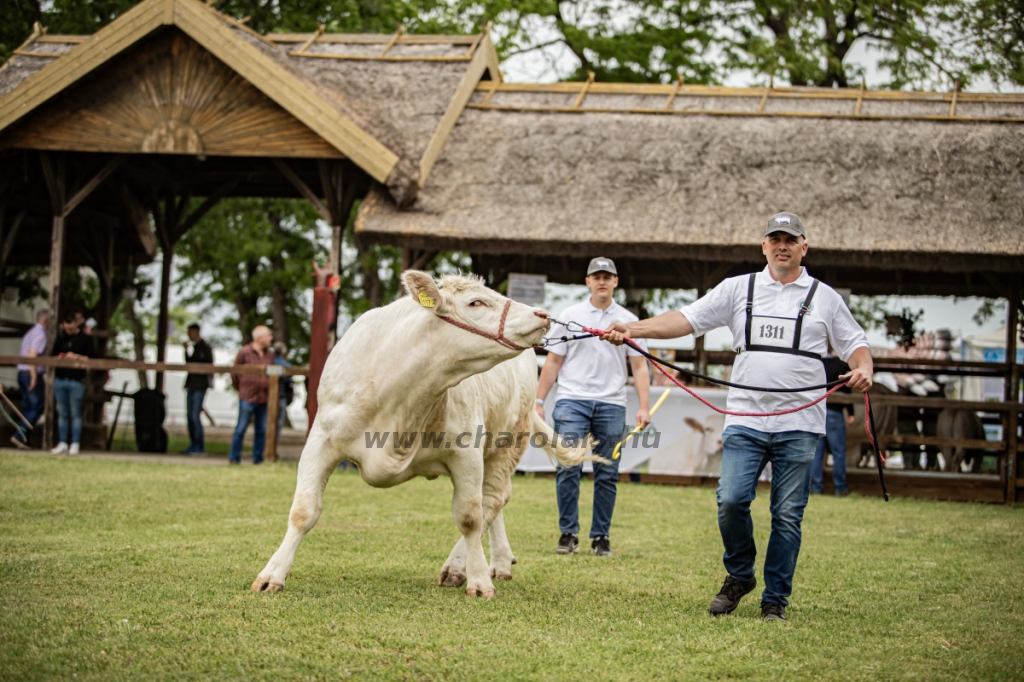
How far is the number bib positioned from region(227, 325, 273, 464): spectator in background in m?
10.2

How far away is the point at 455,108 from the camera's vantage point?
18.2m

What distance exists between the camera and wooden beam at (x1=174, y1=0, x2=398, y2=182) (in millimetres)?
15266

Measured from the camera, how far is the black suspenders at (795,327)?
19.6 feet

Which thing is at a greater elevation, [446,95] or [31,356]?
[446,95]

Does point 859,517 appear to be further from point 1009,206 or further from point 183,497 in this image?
point 183,497

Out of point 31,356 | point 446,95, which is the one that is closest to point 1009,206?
point 446,95

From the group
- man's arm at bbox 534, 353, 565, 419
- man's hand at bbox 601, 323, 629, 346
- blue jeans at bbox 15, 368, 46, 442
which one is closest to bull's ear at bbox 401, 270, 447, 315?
man's hand at bbox 601, 323, 629, 346

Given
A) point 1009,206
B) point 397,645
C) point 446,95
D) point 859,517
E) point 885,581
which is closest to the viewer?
point 397,645

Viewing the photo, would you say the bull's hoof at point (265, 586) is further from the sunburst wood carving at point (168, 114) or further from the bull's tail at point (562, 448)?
the sunburst wood carving at point (168, 114)

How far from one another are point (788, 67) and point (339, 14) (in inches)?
458

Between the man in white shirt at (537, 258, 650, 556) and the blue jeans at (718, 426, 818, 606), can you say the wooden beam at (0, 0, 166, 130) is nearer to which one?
the man in white shirt at (537, 258, 650, 556)

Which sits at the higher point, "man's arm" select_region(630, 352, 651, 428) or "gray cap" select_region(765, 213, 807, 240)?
"gray cap" select_region(765, 213, 807, 240)

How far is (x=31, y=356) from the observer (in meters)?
15.9

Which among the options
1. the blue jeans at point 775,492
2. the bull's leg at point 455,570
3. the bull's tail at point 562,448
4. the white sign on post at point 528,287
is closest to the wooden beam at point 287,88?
the white sign on post at point 528,287
